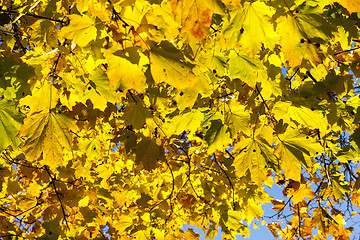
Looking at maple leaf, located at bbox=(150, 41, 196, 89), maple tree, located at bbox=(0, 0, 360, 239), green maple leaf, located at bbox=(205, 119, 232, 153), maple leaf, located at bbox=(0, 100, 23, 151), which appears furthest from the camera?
green maple leaf, located at bbox=(205, 119, 232, 153)

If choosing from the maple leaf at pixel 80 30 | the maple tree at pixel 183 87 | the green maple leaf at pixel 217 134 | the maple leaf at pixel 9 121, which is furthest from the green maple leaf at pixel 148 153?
the maple leaf at pixel 80 30

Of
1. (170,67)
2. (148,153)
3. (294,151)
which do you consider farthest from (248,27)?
(148,153)

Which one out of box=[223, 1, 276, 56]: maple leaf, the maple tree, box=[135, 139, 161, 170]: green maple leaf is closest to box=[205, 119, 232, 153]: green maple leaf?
the maple tree

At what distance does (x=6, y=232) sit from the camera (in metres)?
2.73

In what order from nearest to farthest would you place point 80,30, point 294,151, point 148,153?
point 80,30
point 294,151
point 148,153

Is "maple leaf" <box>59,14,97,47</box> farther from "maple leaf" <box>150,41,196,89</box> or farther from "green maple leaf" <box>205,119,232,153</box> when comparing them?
"green maple leaf" <box>205,119,232,153</box>

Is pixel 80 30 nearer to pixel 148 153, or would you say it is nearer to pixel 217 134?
pixel 148 153

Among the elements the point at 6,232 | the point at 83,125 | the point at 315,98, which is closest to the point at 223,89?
the point at 315,98

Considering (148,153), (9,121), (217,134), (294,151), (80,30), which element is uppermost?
(294,151)

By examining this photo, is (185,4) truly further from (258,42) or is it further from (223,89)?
(223,89)

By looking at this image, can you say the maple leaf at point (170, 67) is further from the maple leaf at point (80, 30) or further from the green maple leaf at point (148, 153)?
the green maple leaf at point (148, 153)

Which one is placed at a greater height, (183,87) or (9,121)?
(183,87)

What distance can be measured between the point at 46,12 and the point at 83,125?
4.18ft

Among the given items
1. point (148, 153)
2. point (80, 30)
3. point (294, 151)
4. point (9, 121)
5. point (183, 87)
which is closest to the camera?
point (183, 87)
